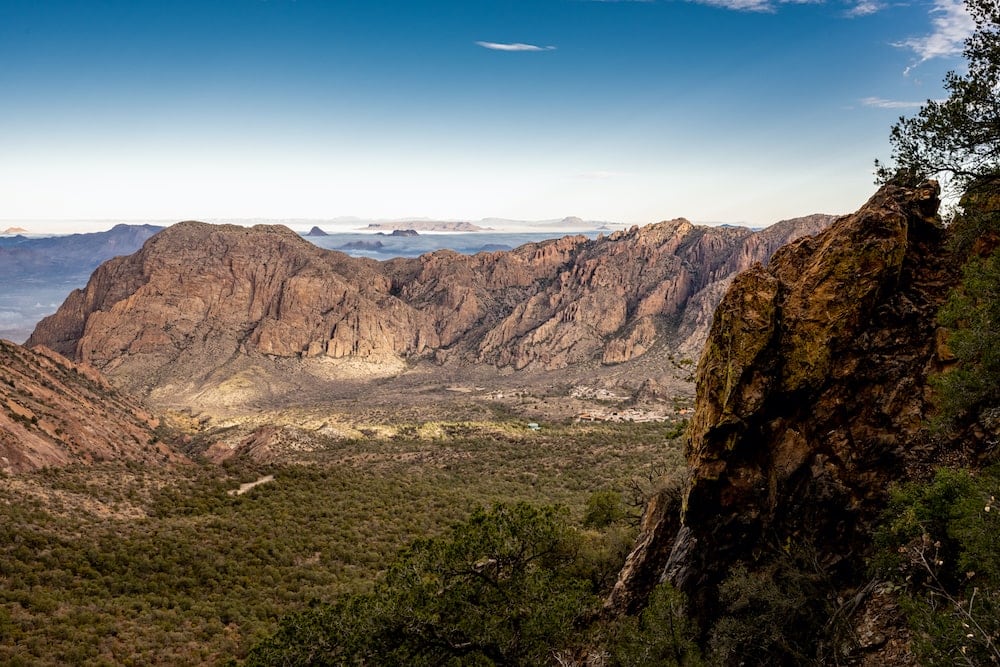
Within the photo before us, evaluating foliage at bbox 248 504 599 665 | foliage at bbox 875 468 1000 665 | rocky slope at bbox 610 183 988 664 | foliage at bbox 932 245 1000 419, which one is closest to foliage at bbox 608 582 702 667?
foliage at bbox 248 504 599 665

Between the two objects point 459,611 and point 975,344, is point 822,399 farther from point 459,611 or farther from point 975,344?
point 459,611

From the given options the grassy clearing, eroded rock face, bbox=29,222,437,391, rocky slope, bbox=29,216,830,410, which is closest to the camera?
the grassy clearing

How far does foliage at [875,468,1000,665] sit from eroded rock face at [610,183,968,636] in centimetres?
216

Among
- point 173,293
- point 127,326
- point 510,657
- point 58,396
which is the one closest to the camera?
point 510,657

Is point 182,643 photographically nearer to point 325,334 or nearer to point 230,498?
point 230,498

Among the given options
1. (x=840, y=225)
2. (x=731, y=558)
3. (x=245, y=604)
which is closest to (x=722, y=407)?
(x=731, y=558)

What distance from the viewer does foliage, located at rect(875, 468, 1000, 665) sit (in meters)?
8.30

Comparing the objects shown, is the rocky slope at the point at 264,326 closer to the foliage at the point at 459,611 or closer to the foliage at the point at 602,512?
the foliage at the point at 602,512

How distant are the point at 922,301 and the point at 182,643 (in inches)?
1233

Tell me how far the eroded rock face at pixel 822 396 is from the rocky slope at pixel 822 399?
3cm

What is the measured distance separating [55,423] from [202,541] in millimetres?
25104

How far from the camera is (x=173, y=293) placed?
180 m

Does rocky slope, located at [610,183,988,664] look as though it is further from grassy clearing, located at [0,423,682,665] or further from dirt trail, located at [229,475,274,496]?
dirt trail, located at [229,475,274,496]

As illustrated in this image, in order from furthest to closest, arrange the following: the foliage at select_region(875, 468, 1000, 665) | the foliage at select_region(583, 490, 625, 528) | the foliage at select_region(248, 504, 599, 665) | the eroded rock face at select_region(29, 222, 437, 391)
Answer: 1. the eroded rock face at select_region(29, 222, 437, 391)
2. the foliage at select_region(583, 490, 625, 528)
3. the foliage at select_region(248, 504, 599, 665)
4. the foliage at select_region(875, 468, 1000, 665)
